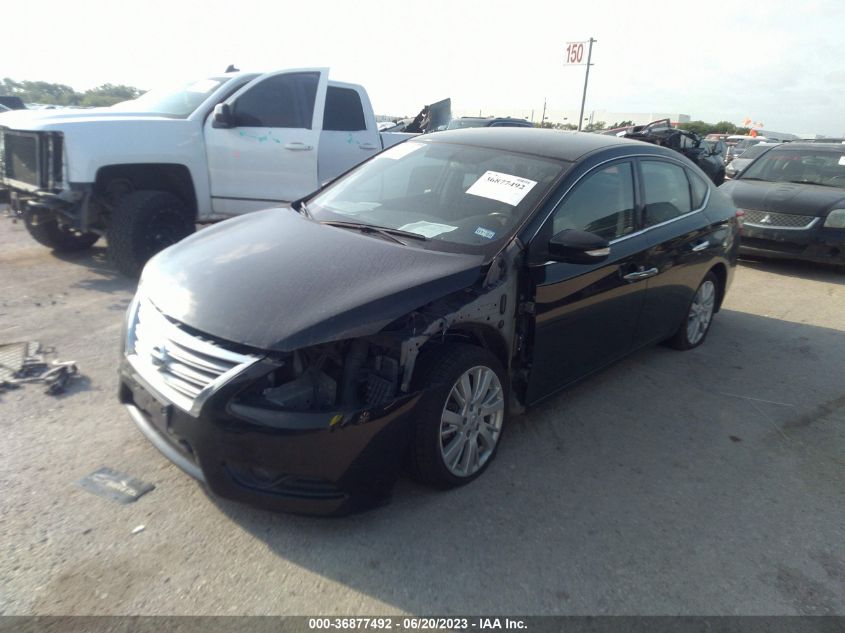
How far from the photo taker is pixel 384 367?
266 centimetres

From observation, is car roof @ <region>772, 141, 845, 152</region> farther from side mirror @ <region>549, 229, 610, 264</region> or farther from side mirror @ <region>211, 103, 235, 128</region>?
side mirror @ <region>211, 103, 235, 128</region>

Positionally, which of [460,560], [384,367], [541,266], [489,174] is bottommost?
[460,560]

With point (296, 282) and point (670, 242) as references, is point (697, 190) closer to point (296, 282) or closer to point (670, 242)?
point (670, 242)

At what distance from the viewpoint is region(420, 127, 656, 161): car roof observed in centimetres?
376

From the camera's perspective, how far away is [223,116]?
247 inches

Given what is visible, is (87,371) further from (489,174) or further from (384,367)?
(489,174)

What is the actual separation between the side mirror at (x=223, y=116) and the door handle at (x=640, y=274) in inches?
174

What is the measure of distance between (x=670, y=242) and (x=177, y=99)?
17.7 ft

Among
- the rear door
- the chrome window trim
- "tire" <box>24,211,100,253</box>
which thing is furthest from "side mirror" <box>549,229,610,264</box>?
"tire" <box>24,211,100,253</box>

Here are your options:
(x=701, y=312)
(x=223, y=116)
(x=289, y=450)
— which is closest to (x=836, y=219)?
(x=701, y=312)

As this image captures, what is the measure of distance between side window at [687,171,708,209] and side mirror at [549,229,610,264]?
6.51 feet

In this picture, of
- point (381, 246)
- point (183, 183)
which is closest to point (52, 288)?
point (183, 183)

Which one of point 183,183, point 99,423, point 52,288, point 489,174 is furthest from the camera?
point 183,183

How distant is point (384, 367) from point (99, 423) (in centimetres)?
182
